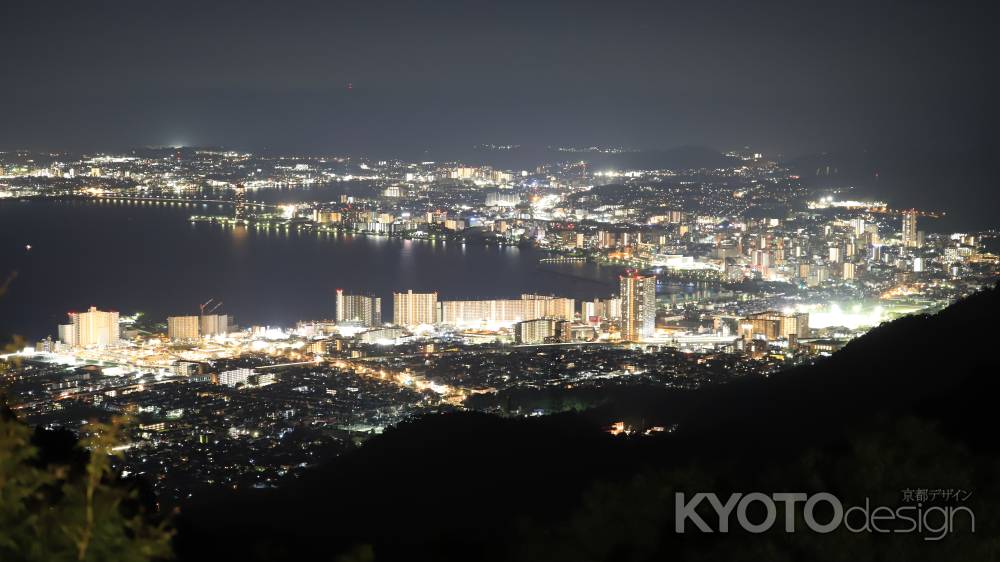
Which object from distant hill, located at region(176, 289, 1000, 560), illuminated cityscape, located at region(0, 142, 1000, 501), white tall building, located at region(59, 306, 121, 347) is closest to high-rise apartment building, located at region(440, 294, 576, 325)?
illuminated cityscape, located at region(0, 142, 1000, 501)

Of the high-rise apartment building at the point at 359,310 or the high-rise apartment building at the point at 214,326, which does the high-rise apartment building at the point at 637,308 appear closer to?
the high-rise apartment building at the point at 359,310

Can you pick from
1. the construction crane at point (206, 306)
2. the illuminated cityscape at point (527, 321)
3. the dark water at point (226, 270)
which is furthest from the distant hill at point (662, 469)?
the dark water at point (226, 270)

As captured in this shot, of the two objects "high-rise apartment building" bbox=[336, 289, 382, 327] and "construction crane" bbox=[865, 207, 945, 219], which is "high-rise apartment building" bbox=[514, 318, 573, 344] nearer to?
"high-rise apartment building" bbox=[336, 289, 382, 327]

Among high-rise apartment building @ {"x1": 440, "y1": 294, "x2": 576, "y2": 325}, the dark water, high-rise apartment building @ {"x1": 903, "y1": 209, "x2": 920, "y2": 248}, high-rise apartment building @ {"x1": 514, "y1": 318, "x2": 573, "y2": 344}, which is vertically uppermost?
high-rise apartment building @ {"x1": 903, "y1": 209, "x2": 920, "y2": 248}

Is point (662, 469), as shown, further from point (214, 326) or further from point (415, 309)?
point (415, 309)

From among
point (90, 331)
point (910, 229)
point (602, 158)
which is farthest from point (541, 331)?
point (602, 158)

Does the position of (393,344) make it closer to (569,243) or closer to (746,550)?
(746,550)

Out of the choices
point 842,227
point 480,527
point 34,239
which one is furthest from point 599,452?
point 34,239
